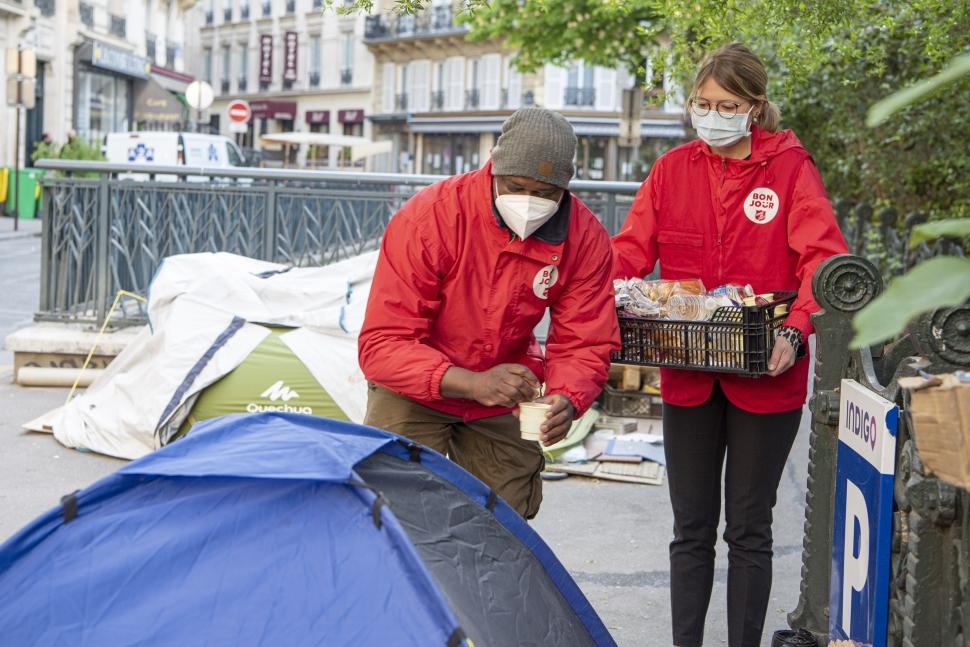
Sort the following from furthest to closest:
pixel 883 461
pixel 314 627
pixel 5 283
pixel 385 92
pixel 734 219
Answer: pixel 385 92 < pixel 5 283 < pixel 734 219 < pixel 883 461 < pixel 314 627

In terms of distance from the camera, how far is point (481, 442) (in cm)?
384

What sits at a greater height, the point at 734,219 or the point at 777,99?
the point at 777,99

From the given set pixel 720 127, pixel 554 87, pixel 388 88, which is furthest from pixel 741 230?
pixel 388 88

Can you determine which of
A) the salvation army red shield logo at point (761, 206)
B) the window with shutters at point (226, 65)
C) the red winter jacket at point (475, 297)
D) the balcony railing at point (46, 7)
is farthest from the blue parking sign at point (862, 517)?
the window with shutters at point (226, 65)

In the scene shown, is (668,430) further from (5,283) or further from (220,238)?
(5,283)

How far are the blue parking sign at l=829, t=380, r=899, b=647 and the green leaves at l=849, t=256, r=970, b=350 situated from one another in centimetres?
200

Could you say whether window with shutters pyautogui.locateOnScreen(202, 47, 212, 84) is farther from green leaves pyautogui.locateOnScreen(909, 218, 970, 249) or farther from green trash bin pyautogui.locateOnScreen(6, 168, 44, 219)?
green leaves pyautogui.locateOnScreen(909, 218, 970, 249)

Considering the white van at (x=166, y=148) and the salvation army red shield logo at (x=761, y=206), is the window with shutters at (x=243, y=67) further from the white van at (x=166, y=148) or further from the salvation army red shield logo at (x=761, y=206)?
the salvation army red shield logo at (x=761, y=206)

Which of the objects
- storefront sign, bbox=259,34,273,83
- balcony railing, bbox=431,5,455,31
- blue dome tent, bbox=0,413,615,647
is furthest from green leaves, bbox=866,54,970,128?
storefront sign, bbox=259,34,273,83

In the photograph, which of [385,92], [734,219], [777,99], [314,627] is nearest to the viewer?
[314,627]

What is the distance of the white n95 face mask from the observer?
349cm

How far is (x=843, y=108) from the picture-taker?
12.0 metres

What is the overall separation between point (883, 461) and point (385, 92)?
61.9 m

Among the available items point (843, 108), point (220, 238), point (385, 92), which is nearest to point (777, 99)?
point (843, 108)
